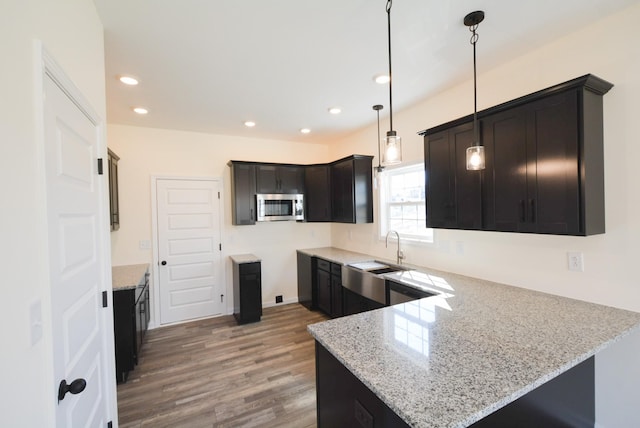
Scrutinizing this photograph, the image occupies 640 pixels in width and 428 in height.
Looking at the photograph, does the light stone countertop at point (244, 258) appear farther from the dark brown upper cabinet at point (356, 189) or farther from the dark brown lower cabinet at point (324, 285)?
the dark brown upper cabinet at point (356, 189)

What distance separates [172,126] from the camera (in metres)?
3.91

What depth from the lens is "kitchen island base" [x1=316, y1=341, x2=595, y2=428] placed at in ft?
3.97

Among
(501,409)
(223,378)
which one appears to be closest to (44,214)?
(501,409)

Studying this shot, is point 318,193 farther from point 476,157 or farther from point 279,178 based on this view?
point 476,157

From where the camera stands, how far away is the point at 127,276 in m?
3.10

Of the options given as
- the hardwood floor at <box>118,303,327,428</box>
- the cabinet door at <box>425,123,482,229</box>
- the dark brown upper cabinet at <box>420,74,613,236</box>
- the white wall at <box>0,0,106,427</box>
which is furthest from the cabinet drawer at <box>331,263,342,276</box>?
the white wall at <box>0,0,106,427</box>

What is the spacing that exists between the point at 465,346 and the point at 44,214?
1.81 m

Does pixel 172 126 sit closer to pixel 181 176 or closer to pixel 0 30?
pixel 181 176

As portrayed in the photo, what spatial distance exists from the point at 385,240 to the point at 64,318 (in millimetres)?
3343

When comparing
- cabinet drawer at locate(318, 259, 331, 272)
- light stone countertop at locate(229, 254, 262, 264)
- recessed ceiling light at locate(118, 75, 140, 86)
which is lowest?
cabinet drawer at locate(318, 259, 331, 272)

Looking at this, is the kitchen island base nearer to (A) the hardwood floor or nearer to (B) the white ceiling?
(A) the hardwood floor

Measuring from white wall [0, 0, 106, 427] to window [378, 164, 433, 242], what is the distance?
9.02ft

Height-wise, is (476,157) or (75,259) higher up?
(476,157)

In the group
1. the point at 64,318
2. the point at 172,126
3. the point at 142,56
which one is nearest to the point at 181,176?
the point at 172,126
